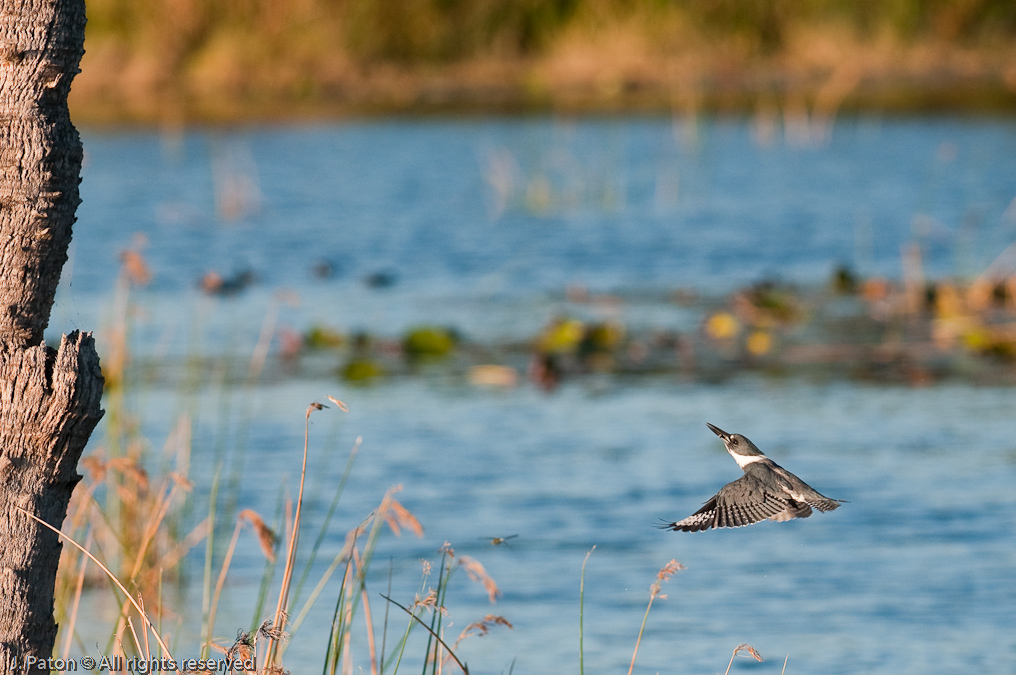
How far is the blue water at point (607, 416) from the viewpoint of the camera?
5098 mm

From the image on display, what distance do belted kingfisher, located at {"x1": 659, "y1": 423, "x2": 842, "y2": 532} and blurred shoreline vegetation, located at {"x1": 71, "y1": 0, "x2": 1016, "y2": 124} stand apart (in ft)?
74.7

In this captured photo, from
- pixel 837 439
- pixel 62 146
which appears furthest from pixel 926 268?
pixel 62 146

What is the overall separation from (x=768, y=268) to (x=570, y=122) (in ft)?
Result: 29.8

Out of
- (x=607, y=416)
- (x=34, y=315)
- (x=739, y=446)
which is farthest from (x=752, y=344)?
(x=34, y=315)

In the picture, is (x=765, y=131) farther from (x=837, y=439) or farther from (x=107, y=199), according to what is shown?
(x=837, y=439)

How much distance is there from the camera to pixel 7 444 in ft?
8.59

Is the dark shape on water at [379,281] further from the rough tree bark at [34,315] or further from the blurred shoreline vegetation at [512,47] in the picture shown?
the blurred shoreline vegetation at [512,47]

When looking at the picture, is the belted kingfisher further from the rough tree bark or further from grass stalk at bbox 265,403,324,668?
the rough tree bark

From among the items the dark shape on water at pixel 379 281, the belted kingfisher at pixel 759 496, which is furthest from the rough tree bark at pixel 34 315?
the dark shape on water at pixel 379 281

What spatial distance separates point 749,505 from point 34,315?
47.4 inches

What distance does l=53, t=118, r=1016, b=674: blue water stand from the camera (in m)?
5.10

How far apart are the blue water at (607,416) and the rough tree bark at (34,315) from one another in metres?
2.14

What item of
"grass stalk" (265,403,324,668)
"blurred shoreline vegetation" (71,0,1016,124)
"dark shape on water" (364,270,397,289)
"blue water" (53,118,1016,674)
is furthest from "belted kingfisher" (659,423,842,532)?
"blurred shoreline vegetation" (71,0,1016,124)

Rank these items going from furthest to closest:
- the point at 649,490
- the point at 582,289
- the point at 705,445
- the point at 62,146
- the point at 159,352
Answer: the point at 582,289, the point at 159,352, the point at 705,445, the point at 649,490, the point at 62,146
